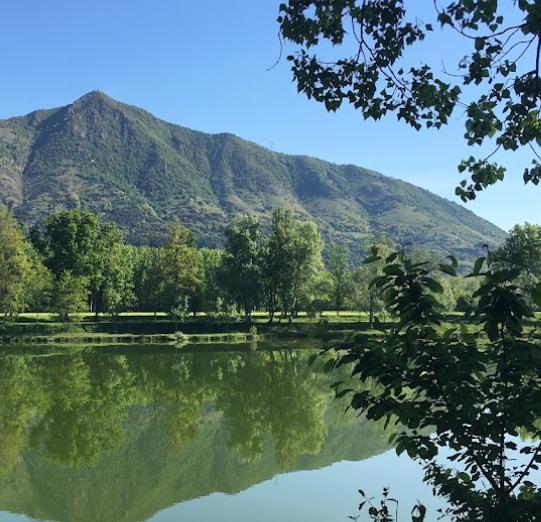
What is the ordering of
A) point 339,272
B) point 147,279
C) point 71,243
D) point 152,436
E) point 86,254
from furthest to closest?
point 147,279 < point 339,272 < point 86,254 < point 71,243 < point 152,436

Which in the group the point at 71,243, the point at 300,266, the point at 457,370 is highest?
the point at 71,243

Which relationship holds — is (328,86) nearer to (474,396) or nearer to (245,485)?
(474,396)

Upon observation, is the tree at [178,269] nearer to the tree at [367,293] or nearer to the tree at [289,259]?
the tree at [289,259]

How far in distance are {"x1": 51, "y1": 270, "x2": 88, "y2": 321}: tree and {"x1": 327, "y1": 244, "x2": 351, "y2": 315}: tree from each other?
120 feet

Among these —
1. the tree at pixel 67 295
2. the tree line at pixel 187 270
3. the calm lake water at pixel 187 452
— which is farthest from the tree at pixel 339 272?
the calm lake water at pixel 187 452

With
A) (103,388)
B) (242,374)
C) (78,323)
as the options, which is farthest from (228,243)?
(103,388)

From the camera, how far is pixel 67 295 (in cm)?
6191

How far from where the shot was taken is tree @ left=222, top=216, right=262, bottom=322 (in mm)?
68312

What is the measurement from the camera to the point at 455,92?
4.93 metres

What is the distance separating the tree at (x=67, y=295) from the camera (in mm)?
61656

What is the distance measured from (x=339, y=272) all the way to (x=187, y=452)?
6984 cm

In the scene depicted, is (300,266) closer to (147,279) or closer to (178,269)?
(178,269)

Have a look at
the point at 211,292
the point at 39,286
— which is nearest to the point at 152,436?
the point at 39,286

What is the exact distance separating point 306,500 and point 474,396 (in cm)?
1003
